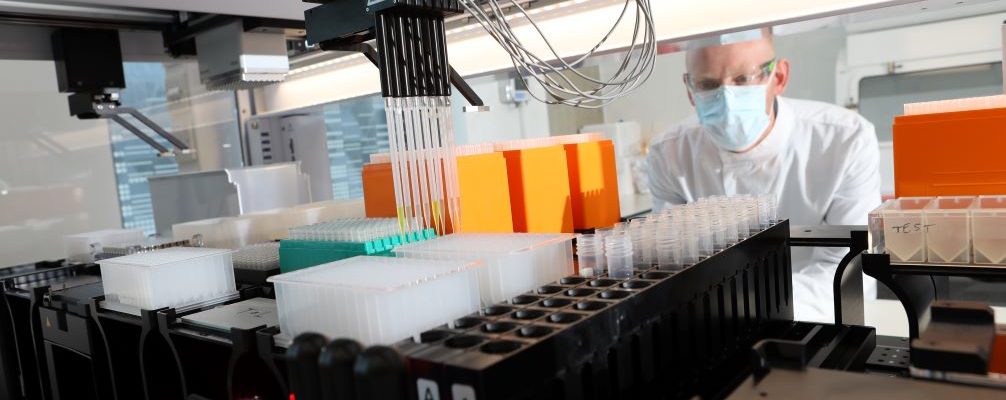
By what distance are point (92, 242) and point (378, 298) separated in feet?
6.41

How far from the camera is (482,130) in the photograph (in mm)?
3943

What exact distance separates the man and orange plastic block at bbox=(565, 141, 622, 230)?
5.31ft

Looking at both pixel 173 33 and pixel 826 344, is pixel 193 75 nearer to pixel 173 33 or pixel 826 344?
pixel 173 33

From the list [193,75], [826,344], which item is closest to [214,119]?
[193,75]

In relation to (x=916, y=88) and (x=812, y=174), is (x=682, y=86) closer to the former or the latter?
(x=916, y=88)

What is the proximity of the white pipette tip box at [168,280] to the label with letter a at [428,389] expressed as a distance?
949 millimetres

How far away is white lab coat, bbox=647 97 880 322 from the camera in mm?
3232

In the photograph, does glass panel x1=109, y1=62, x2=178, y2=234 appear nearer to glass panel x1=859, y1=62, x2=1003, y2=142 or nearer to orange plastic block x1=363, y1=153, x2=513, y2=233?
orange plastic block x1=363, y1=153, x2=513, y2=233

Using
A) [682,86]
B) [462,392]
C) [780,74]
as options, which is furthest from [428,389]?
[682,86]

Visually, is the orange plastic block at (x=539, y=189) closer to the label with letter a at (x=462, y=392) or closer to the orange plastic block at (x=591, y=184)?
the orange plastic block at (x=591, y=184)

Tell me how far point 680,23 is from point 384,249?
3.02 ft

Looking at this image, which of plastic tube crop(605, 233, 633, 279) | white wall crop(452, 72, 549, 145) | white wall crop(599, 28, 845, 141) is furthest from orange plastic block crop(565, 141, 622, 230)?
white wall crop(599, 28, 845, 141)

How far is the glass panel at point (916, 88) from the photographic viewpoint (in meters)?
3.93

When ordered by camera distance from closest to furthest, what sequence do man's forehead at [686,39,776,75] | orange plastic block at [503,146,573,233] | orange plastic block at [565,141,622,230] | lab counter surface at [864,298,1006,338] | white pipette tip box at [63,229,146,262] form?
orange plastic block at [503,146,573,233] → orange plastic block at [565,141,622,230] → white pipette tip box at [63,229,146,262] → lab counter surface at [864,298,1006,338] → man's forehead at [686,39,776,75]
